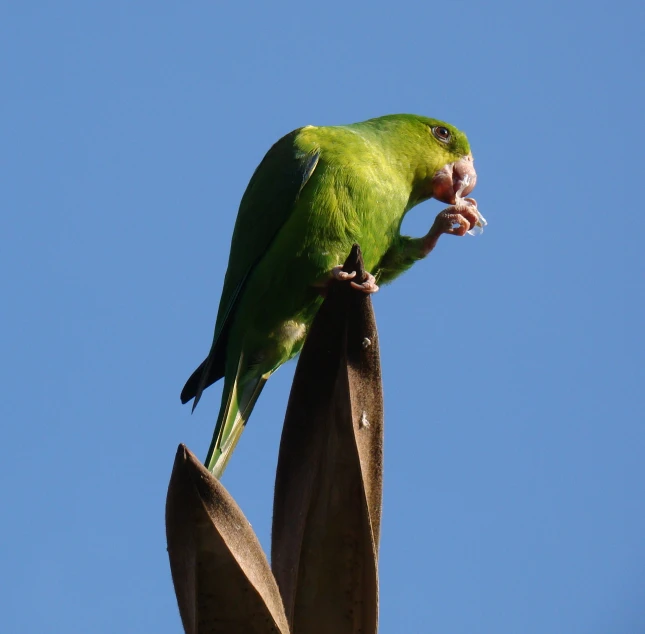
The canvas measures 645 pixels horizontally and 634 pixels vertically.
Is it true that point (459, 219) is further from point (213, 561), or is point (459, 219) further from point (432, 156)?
point (213, 561)

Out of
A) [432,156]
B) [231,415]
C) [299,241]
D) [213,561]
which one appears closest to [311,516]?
[213,561]

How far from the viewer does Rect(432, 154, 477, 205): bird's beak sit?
16.7 feet

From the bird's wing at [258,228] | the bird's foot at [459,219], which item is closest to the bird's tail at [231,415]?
the bird's wing at [258,228]

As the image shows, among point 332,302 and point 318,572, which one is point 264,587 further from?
point 332,302

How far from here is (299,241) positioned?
4.24 m

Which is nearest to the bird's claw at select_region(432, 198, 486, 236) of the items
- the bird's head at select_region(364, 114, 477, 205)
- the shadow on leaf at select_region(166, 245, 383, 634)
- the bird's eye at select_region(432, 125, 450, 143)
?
the bird's head at select_region(364, 114, 477, 205)

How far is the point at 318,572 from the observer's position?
199cm

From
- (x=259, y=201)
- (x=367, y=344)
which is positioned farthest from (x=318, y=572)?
(x=259, y=201)

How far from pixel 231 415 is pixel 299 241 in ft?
3.00

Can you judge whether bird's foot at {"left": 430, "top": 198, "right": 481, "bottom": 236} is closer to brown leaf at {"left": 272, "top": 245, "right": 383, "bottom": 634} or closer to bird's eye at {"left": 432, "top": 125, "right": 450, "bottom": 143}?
bird's eye at {"left": 432, "top": 125, "right": 450, "bottom": 143}

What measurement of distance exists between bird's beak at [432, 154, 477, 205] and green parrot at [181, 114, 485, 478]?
12.2 inches

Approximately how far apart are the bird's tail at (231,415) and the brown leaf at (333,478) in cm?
167

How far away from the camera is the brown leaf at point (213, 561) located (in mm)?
1684

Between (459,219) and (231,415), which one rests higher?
(459,219)
